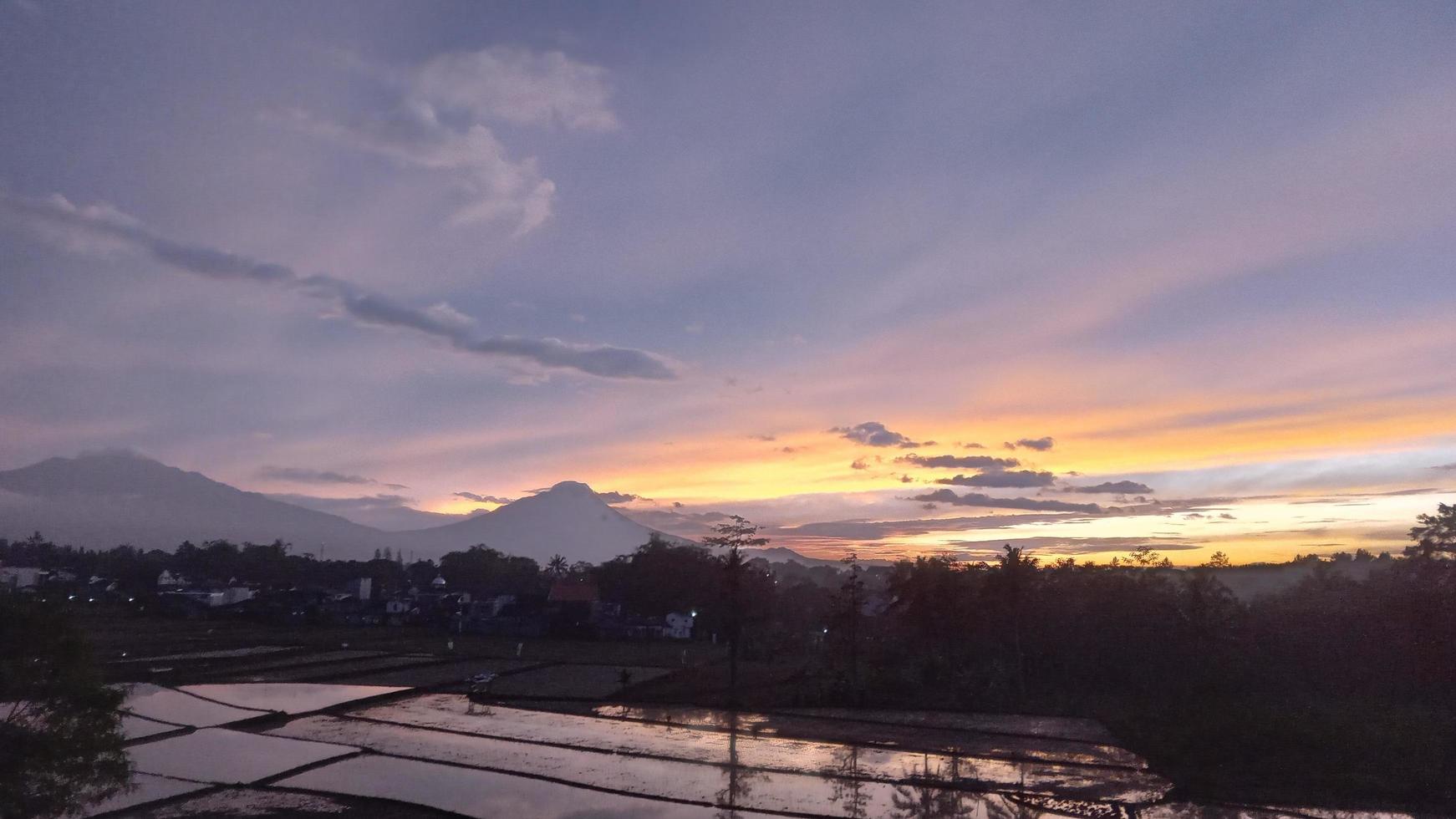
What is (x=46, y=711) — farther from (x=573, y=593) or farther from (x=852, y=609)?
(x=573, y=593)

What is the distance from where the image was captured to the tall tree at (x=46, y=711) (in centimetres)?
1098

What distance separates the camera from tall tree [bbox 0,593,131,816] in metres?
11.0

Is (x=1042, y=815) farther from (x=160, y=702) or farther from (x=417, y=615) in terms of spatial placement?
(x=417, y=615)

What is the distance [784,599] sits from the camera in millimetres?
65312

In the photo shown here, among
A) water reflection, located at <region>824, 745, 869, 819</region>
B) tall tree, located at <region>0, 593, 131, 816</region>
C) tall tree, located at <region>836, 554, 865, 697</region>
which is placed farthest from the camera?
tall tree, located at <region>836, 554, 865, 697</region>

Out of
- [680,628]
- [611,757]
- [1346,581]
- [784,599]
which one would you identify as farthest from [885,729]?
[784,599]

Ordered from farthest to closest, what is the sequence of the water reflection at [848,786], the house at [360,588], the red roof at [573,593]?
the house at [360,588], the red roof at [573,593], the water reflection at [848,786]

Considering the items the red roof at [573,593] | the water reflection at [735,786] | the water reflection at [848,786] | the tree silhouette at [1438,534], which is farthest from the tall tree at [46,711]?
the red roof at [573,593]

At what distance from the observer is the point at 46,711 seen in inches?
448

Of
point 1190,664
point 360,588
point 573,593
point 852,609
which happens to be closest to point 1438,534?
point 1190,664

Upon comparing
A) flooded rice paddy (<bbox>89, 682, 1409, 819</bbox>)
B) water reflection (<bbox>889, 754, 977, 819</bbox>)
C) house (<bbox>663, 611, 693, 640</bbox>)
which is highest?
water reflection (<bbox>889, 754, 977, 819</bbox>)

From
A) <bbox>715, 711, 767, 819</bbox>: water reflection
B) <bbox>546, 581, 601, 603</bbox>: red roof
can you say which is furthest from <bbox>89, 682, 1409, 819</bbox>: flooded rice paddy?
<bbox>546, 581, 601, 603</bbox>: red roof

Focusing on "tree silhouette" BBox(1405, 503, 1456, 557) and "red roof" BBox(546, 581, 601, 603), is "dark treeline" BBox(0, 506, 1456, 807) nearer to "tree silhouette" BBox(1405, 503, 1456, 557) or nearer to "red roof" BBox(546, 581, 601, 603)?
"tree silhouette" BBox(1405, 503, 1456, 557)

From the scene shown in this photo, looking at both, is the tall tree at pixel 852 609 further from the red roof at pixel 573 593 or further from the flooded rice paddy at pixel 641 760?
the red roof at pixel 573 593
